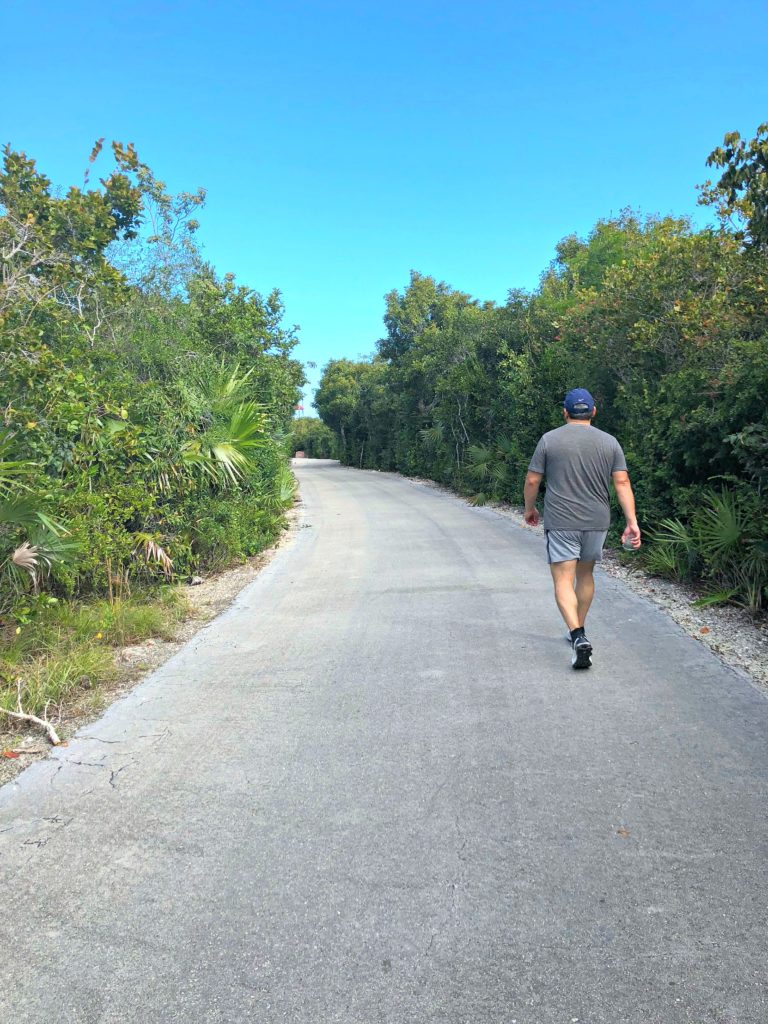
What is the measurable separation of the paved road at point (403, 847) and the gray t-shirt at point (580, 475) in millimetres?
1073

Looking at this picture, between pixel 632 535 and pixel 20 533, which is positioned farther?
pixel 20 533

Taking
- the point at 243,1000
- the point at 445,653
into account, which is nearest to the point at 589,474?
the point at 445,653

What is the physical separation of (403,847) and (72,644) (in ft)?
11.9

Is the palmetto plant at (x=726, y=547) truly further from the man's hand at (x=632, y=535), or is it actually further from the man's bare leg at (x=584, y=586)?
the man's bare leg at (x=584, y=586)

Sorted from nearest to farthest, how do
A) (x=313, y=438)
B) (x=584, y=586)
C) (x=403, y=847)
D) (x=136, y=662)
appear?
(x=403, y=847) < (x=584, y=586) < (x=136, y=662) < (x=313, y=438)

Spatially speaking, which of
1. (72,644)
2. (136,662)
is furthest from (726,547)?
(72,644)

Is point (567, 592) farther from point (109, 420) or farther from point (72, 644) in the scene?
point (109, 420)

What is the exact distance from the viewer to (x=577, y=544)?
5.20 meters

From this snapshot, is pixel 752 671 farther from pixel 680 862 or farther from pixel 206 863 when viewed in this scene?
pixel 206 863

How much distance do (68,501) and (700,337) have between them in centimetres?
763

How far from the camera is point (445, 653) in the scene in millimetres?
5523

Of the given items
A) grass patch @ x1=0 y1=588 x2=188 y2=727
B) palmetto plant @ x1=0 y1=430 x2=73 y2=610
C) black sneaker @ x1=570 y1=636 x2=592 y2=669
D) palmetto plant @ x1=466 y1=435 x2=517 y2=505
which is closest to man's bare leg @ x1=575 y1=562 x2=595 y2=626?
black sneaker @ x1=570 y1=636 x2=592 y2=669

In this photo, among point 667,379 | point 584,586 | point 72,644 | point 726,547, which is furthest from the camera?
point 667,379

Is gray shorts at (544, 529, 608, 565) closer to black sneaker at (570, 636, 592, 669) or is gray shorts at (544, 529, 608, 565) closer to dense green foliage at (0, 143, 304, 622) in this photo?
black sneaker at (570, 636, 592, 669)
